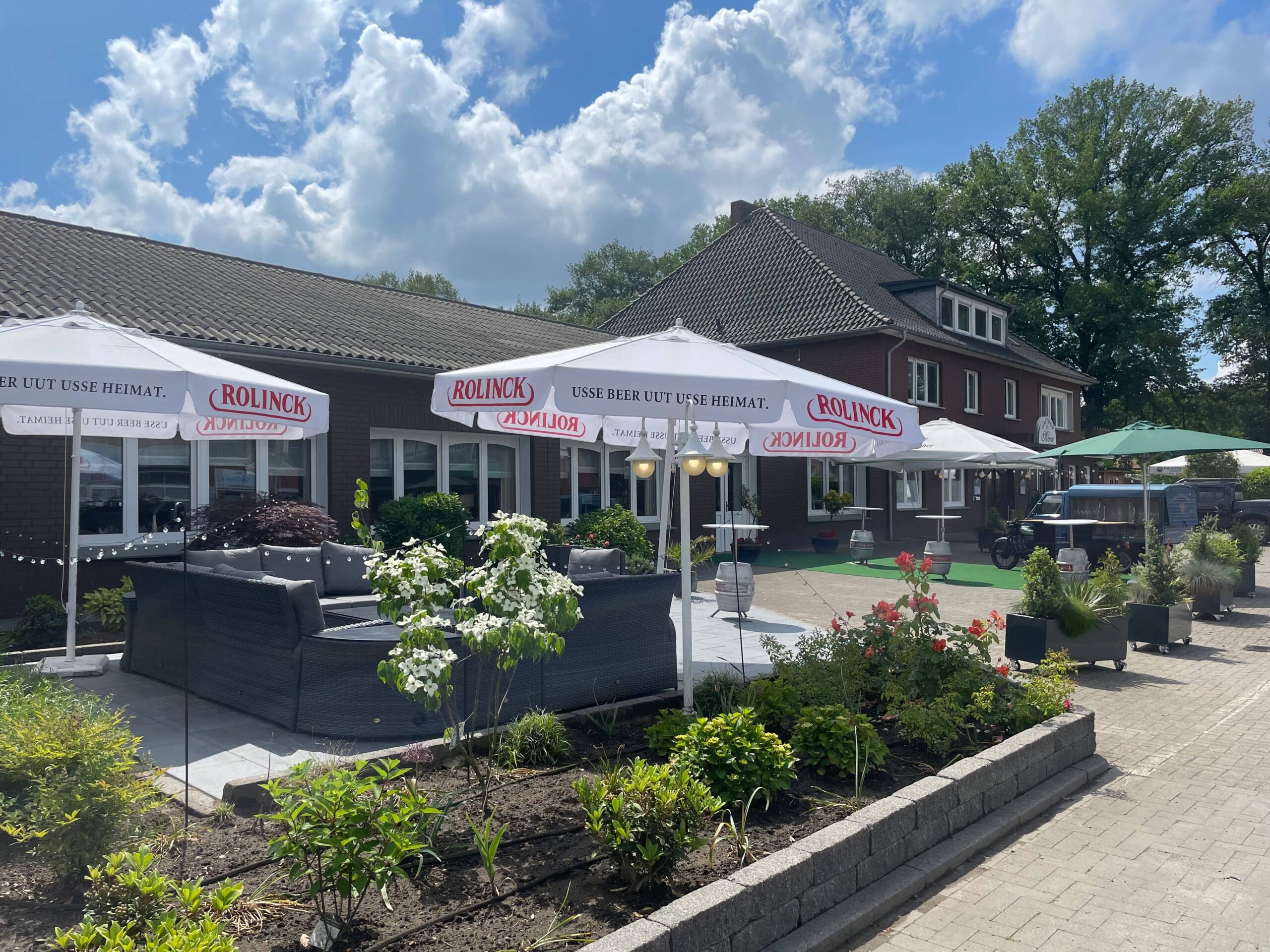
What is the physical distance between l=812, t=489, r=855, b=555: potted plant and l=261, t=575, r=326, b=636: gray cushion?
17.5 metres

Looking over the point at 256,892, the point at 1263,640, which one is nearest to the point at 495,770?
the point at 256,892

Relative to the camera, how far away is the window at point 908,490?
85.0 ft

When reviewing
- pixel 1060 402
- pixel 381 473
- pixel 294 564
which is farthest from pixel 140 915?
pixel 1060 402

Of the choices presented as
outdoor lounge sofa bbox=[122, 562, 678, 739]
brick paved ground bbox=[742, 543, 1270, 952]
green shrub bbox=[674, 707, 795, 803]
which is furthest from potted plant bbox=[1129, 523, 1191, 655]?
green shrub bbox=[674, 707, 795, 803]

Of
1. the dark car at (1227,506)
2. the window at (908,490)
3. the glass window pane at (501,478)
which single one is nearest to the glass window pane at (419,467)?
the glass window pane at (501,478)

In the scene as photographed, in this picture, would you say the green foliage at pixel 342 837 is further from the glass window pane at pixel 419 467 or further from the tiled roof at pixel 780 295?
the tiled roof at pixel 780 295

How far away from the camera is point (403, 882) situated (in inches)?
135

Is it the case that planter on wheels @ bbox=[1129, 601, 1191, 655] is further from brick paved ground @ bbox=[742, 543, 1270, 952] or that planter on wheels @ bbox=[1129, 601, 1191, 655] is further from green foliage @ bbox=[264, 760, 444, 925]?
green foliage @ bbox=[264, 760, 444, 925]

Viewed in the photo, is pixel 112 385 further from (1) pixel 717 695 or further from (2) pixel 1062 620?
(2) pixel 1062 620

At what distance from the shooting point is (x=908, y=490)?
1045 inches

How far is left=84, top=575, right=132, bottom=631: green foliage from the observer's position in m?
9.05

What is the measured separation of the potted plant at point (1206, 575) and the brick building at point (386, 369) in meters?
9.07

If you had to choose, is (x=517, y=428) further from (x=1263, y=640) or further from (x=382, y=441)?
(x=1263, y=640)

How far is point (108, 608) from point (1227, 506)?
80.7 feet
